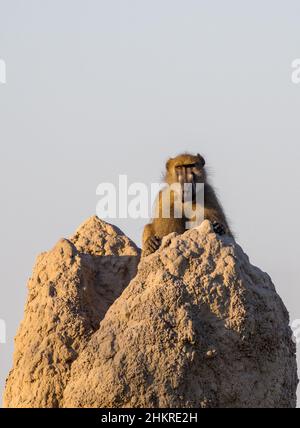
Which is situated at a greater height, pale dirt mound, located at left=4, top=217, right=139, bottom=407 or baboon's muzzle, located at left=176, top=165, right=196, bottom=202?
baboon's muzzle, located at left=176, top=165, right=196, bottom=202

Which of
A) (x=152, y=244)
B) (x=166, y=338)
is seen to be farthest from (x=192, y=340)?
(x=152, y=244)

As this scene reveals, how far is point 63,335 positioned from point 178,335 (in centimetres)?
118

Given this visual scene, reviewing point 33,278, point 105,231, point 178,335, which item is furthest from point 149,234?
point 178,335

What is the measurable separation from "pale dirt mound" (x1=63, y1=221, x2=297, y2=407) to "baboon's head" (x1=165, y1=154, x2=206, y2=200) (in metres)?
4.46

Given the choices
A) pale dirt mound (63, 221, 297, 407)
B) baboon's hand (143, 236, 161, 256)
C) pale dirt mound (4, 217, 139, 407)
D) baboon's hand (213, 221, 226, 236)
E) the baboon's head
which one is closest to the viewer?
pale dirt mound (63, 221, 297, 407)

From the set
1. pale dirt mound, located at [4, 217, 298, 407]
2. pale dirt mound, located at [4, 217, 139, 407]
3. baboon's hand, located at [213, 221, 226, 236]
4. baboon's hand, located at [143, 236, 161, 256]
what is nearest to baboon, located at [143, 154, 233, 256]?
baboon's hand, located at [213, 221, 226, 236]

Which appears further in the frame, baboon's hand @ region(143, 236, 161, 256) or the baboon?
the baboon

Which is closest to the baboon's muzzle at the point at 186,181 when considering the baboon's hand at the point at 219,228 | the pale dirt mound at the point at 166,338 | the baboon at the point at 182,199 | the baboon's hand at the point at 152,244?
the baboon at the point at 182,199

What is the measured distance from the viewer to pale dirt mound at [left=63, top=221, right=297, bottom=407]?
1330cm

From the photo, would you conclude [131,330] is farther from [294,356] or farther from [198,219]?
[198,219]

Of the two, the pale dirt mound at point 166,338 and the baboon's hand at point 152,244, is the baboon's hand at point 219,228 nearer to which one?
the baboon's hand at point 152,244

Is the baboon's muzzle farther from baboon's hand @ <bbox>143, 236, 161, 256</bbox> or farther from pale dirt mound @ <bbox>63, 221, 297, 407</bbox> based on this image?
pale dirt mound @ <bbox>63, 221, 297, 407</bbox>

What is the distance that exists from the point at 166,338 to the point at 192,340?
22cm
